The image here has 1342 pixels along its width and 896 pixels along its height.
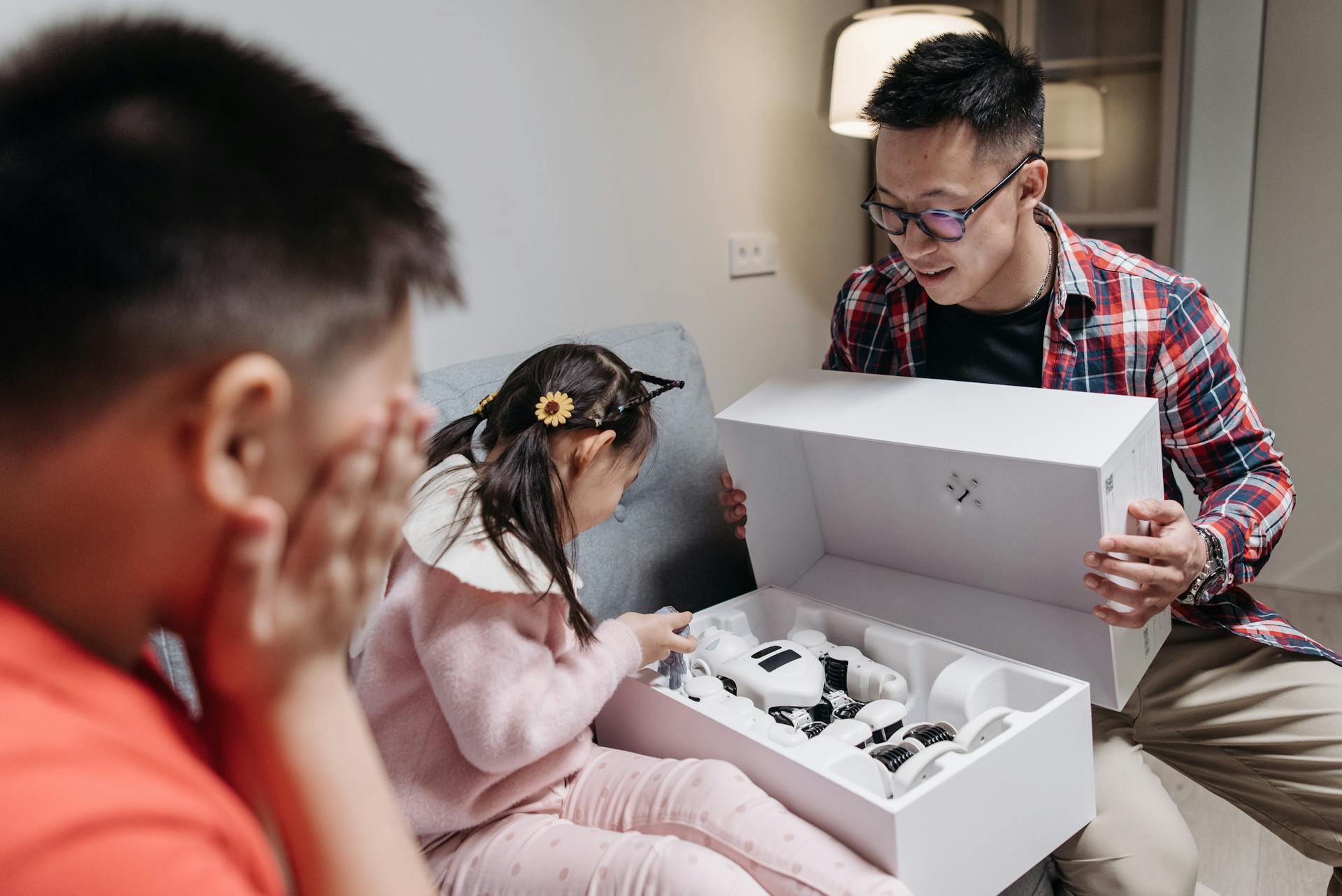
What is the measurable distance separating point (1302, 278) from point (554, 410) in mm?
2245

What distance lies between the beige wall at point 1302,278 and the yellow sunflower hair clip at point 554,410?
7.20 feet

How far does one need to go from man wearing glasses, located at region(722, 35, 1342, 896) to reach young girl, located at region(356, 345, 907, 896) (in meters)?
0.41

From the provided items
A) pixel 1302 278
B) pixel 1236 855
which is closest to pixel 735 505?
pixel 1236 855

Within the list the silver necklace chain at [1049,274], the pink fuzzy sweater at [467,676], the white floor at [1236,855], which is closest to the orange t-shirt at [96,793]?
the pink fuzzy sweater at [467,676]

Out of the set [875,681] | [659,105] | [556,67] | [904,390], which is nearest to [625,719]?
[875,681]

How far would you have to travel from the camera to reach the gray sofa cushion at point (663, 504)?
130 centimetres

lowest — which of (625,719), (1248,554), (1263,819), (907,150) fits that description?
(1263,819)

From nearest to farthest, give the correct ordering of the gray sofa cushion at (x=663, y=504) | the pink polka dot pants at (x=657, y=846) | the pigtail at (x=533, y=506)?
the pink polka dot pants at (x=657, y=846), the pigtail at (x=533, y=506), the gray sofa cushion at (x=663, y=504)

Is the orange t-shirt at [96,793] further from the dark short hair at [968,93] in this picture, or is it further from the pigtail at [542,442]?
the dark short hair at [968,93]

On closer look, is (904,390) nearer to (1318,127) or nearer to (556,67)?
Answer: (556,67)

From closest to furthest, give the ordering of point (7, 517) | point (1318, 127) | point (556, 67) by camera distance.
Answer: point (7, 517) → point (556, 67) → point (1318, 127)

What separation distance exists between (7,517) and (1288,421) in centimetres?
282

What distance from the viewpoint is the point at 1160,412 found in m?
1.26

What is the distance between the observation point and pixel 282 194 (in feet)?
1.37
